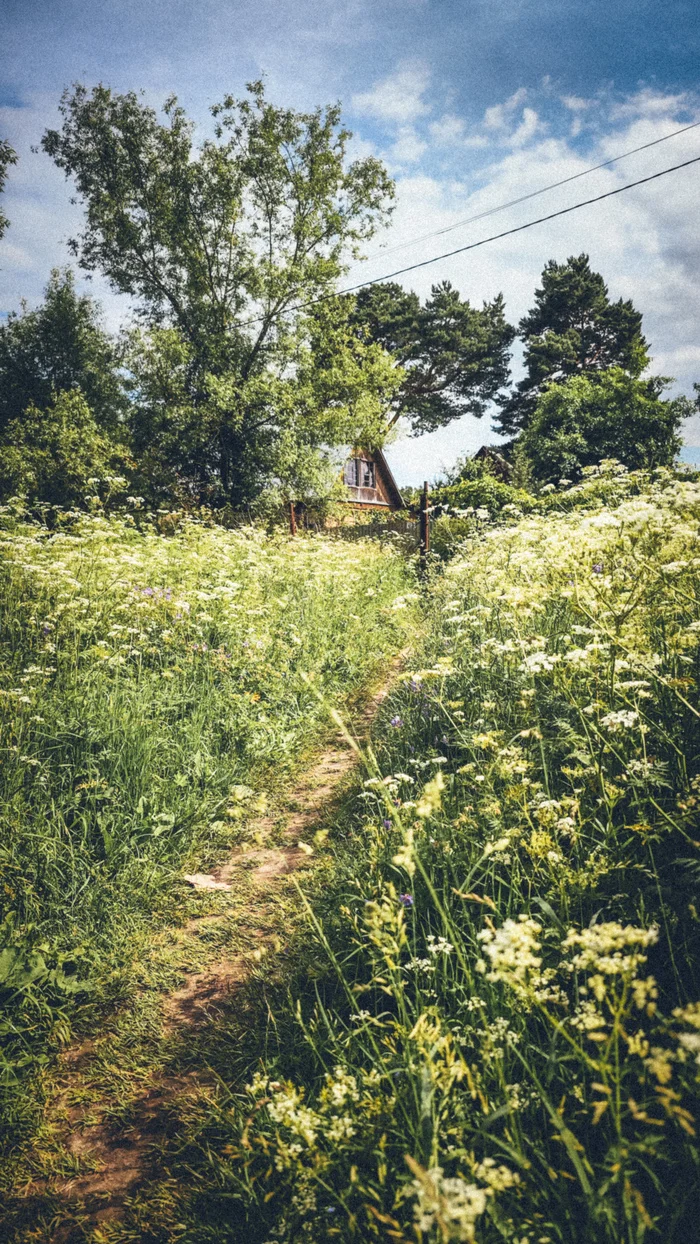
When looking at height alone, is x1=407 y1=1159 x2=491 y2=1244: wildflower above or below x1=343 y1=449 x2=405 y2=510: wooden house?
below

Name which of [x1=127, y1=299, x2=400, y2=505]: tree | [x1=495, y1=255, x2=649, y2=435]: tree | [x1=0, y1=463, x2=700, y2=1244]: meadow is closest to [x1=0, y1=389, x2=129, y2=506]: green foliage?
[x1=127, y1=299, x2=400, y2=505]: tree

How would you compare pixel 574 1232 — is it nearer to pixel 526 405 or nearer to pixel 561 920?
pixel 561 920

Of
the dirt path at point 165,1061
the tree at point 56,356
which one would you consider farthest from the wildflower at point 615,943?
the tree at point 56,356

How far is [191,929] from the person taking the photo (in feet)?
9.64

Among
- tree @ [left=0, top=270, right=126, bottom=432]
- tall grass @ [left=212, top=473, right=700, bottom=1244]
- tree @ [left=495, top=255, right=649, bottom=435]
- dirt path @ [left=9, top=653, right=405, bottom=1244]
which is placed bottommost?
dirt path @ [left=9, top=653, right=405, bottom=1244]

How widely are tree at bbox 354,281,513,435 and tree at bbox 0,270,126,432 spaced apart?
1755cm

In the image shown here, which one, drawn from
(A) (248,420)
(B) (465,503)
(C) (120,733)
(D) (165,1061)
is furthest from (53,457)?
(D) (165,1061)

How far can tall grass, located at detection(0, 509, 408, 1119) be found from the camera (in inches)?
105

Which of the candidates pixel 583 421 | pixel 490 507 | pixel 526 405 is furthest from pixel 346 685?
pixel 526 405

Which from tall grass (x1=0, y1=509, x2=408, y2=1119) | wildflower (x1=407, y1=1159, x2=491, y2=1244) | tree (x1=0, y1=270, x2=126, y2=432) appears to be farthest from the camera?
tree (x1=0, y1=270, x2=126, y2=432)

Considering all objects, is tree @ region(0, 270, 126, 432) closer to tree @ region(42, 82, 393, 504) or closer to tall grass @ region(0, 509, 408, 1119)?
tree @ region(42, 82, 393, 504)

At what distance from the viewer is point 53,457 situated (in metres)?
19.0

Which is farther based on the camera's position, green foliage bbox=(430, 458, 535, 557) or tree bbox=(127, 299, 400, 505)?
tree bbox=(127, 299, 400, 505)

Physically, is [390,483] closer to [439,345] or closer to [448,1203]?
[439,345]
